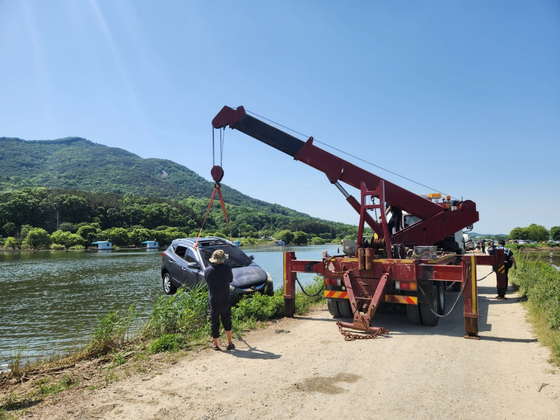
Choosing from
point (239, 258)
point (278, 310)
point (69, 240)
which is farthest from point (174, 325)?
point (69, 240)

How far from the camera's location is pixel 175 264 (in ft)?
40.2

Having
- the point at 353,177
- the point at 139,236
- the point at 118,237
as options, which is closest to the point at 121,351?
the point at 353,177

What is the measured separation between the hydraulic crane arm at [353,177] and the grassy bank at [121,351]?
348cm

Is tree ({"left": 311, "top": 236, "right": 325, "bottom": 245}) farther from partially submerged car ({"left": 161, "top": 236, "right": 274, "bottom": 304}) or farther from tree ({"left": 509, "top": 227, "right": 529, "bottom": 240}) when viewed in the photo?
partially submerged car ({"left": 161, "top": 236, "right": 274, "bottom": 304})

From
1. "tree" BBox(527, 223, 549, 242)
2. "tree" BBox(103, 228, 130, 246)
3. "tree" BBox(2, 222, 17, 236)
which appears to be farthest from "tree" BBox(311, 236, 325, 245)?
"tree" BBox(2, 222, 17, 236)

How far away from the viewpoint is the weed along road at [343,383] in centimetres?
388

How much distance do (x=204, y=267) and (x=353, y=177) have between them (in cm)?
481

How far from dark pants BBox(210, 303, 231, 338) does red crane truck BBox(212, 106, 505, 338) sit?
231 cm

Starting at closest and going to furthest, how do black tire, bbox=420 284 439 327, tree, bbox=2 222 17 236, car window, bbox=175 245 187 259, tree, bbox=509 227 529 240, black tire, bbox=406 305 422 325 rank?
black tire, bbox=420 284 439 327 → black tire, bbox=406 305 422 325 → car window, bbox=175 245 187 259 → tree, bbox=2 222 17 236 → tree, bbox=509 227 529 240

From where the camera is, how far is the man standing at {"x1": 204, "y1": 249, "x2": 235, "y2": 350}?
250 inches

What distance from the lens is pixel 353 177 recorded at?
9.81m

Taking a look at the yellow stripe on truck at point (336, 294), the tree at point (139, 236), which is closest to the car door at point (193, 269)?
the yellow stripe on truck at point (336, 294)

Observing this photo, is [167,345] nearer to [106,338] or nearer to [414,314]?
[106,338]

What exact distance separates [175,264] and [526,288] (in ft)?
35.4
